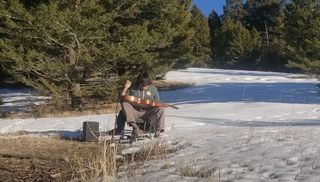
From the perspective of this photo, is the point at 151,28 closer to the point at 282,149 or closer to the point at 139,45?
the point at 139,45

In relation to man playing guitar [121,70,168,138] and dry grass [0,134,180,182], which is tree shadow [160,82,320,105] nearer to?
man playing guitar [121,70,168,138]

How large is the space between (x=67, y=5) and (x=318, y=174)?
11616 mm

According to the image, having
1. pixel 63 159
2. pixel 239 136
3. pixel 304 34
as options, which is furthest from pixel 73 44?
pixel 304 34

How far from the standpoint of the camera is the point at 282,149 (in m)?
6.73

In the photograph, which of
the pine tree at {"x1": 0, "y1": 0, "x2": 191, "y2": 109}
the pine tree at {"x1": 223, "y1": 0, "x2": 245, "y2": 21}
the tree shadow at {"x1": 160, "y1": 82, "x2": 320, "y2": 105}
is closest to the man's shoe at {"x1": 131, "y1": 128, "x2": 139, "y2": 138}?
the pine tree at {"x1": 0, "y1": 0, "x2": 191, "y2": 109}

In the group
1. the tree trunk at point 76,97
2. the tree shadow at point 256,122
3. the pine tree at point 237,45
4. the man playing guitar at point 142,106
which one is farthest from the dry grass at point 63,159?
the pine tree at point 237,45

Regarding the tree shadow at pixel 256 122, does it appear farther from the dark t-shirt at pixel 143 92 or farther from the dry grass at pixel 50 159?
the dry grass at pixel 50 159

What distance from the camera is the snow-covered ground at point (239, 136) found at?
224 inches

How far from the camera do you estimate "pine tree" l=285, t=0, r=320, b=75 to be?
31.4 metres

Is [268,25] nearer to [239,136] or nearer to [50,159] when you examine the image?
[239,136]

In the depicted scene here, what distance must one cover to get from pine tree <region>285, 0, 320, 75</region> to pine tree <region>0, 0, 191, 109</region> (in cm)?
1568

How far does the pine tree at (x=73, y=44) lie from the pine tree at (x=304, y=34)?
15.7 metres

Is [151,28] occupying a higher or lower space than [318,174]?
higher

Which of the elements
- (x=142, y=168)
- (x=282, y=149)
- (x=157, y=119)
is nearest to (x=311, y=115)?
(x=157, y=119)
